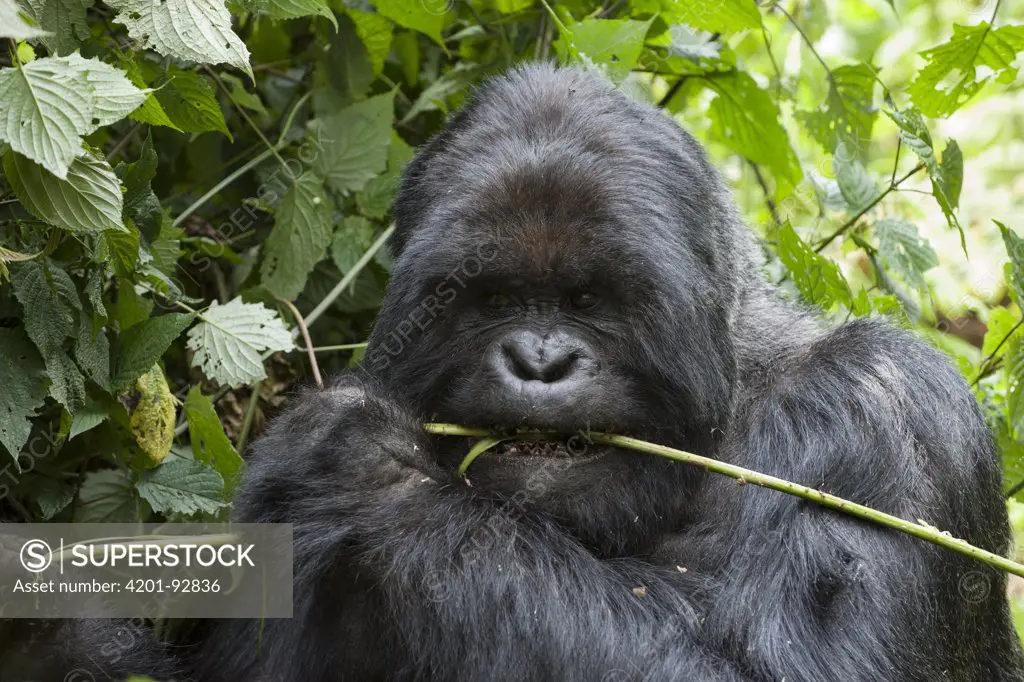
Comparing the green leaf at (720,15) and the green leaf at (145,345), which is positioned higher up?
the green leaf at (720,15)

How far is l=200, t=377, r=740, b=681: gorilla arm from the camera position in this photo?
3.26m

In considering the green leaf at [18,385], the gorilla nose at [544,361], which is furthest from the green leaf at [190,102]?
the gorilla nose at [544,361]

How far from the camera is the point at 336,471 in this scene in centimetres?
350

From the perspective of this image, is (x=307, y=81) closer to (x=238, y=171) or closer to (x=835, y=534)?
(x=238, y=171)

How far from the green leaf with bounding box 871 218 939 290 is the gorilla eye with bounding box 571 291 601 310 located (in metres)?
2.26

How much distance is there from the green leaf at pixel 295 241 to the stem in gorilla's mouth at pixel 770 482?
5.32ft

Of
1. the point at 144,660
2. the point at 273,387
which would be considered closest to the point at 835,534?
the point at 144,660

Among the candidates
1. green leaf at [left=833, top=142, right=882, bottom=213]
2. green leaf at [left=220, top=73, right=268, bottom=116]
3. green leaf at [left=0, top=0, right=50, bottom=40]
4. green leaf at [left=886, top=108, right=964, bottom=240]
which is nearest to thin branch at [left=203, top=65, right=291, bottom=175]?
green leaf at [left=220, top=73, right=268, bottom=116]

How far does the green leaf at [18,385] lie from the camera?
351cm

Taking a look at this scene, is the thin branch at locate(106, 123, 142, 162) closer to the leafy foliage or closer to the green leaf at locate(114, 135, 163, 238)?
the leafy foliage

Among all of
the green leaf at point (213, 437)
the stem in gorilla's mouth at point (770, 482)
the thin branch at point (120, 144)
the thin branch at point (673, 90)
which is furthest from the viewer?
the thin branch at point (673, 90)

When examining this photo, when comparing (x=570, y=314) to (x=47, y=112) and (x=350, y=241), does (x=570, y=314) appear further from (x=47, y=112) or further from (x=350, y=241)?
(x=350, y=241)

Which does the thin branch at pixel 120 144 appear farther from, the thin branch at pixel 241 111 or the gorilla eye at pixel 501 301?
the gorilla eye at pixel 501 301

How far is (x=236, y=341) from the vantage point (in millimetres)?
4141
